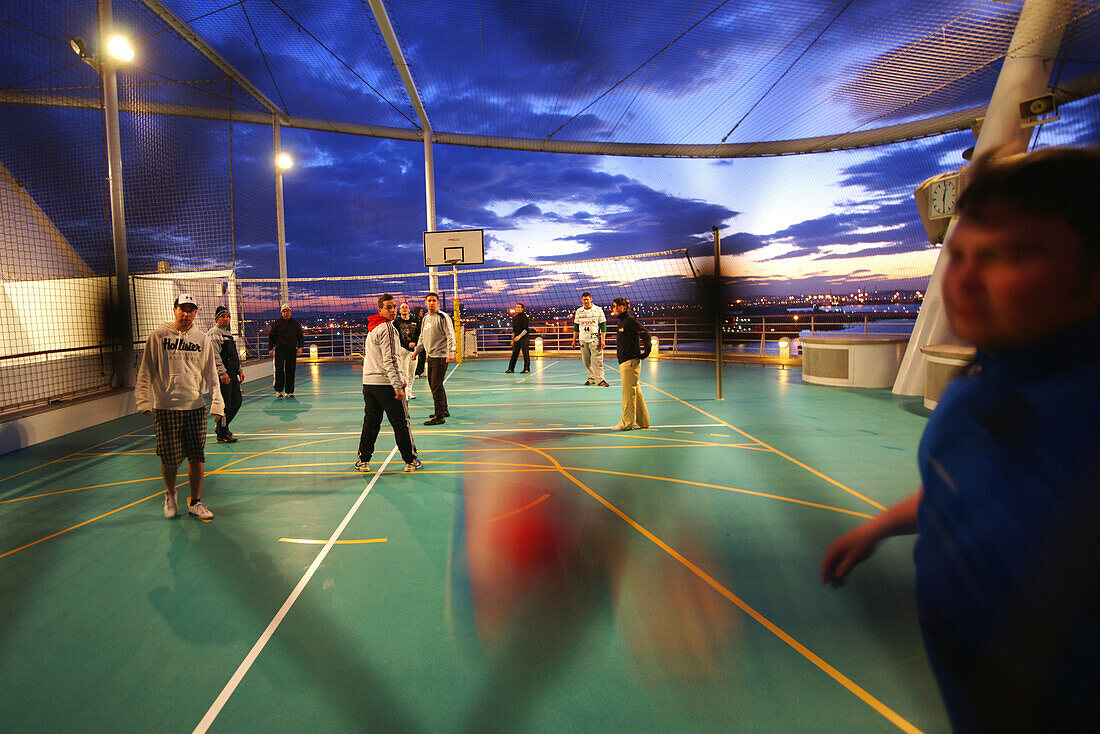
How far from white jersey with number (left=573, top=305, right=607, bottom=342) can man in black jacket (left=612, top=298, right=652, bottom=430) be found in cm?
456

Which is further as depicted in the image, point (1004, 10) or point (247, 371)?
point (247, 371)

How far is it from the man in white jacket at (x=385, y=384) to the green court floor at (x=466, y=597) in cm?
40

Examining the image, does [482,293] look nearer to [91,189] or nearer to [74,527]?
[91,189]

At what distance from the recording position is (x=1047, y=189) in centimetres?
77

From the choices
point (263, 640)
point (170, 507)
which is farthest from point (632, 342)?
point (263, 640)

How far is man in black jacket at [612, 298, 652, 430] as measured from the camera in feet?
22.1

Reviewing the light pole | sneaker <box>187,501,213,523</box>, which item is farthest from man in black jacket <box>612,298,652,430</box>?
the light pole

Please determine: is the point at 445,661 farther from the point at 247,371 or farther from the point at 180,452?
the point at 247,371

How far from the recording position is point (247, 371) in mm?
13969

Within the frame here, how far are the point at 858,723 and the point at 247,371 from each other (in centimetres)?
1502

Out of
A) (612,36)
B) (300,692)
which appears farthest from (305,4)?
(300,692)

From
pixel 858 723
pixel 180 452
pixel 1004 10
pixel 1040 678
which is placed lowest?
pixel 858 723

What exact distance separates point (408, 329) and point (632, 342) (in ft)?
15.0

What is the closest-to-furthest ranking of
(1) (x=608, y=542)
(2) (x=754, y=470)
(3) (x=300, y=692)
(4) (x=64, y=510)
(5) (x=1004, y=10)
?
(3) (x=300, y=692) < (1) (x=608, y=542) < (4) (x=64, y=510) < (2) (x=754, y=470) < (5) (x=1004, y=10)
